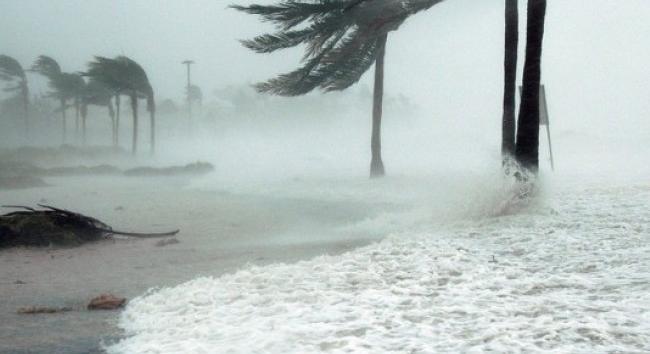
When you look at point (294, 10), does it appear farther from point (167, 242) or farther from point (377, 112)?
point (167, 242)

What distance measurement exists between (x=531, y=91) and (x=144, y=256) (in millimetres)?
6001

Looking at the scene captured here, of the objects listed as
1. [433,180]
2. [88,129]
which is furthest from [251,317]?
[88,129]

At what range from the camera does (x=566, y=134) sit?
53.2m

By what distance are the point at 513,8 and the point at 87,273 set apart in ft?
27.8

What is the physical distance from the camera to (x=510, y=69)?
436 inches

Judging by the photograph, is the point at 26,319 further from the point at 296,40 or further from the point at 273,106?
the point at 273,106

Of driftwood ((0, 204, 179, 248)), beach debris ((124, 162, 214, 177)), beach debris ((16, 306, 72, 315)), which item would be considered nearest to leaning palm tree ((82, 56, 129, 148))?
beach debris ((124, 162, 214, 177))

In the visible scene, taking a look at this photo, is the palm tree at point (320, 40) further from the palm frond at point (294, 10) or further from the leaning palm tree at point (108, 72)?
the leaning palm tree at point (108, 72)

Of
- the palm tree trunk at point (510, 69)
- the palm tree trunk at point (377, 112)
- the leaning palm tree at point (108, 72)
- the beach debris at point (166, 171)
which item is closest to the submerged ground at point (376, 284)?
the palm tree trunk at point (510, 69)

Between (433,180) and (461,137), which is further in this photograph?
(461,137)

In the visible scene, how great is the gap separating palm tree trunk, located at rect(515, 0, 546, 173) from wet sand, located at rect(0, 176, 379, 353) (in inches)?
115

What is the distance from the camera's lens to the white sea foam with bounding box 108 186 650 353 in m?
3.10

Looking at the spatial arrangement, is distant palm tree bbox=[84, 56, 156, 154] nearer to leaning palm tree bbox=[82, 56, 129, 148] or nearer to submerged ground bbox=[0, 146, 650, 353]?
leaning palm tree bbox=[82, 56, 129, 148]

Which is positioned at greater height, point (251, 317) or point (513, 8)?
point (513, 8)
